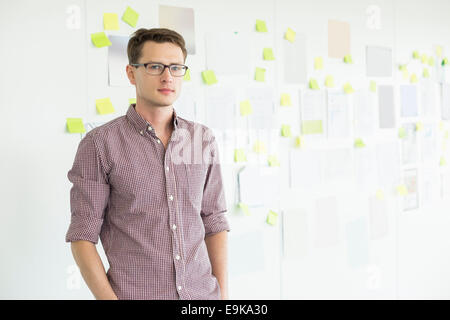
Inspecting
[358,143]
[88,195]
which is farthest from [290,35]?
[88,195]

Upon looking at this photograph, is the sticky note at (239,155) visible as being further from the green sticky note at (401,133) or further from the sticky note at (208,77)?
the green sticky note at (401,133)

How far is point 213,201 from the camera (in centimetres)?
156

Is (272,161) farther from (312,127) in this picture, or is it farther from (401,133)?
(401,133)

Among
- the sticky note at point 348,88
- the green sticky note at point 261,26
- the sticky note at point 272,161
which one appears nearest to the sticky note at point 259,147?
the sticky note at point 272,161

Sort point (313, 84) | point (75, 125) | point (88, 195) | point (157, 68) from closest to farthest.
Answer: point (88, 195)
point (157, 68)
point (75, 125)
point (313, 84)

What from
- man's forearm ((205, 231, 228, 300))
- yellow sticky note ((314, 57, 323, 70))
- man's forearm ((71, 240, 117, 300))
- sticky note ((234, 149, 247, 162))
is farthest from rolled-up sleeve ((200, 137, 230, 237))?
yellow sticky note ((314, 57, 323, 70))

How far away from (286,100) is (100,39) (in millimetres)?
922

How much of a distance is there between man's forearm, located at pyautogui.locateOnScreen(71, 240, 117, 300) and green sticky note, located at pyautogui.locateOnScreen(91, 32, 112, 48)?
2.63 feet

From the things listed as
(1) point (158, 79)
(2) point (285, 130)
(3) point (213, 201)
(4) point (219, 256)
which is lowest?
(4) point (219, 256)

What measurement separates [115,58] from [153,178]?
2.18ft

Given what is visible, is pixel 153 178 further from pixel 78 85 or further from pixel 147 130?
pixel 78 85

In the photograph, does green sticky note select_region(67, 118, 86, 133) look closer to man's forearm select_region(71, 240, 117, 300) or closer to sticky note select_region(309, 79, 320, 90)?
man's forearm select_region(71, 240, 117, 300)

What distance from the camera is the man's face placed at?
1396mm
